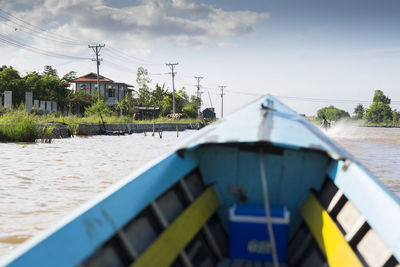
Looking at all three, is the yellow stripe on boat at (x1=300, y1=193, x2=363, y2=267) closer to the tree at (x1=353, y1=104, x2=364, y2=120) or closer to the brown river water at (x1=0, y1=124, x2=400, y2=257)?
the brown river water at (x1=0, y1=124, x2=400, y2=257)

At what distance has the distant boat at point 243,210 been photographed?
7.27ft

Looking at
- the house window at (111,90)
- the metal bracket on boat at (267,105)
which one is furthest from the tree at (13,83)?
the metal bracket on boat at (267,105)

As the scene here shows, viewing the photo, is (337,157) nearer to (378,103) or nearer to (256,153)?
(256,153)

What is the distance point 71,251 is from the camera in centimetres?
178

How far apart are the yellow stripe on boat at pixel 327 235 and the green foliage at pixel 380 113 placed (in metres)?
140

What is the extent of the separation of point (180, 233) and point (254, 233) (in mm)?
824

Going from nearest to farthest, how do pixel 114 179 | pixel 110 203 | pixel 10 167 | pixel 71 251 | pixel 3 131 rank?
pixel 71 251, pixel 110 203, pixel 114 179, pixel 10 167, pixel 3 131

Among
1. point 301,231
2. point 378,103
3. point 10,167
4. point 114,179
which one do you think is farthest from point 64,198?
point 378,103

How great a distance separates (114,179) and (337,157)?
7364 millimetres

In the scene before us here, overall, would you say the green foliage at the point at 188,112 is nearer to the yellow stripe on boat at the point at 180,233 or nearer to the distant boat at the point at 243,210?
the distant boat at the point at 243,210

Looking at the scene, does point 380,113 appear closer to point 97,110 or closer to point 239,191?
point 97,110

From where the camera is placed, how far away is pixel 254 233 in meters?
3.24

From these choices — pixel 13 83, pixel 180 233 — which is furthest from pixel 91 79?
pixel 180 233

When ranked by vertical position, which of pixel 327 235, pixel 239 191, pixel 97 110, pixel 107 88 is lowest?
pixel 327 235
